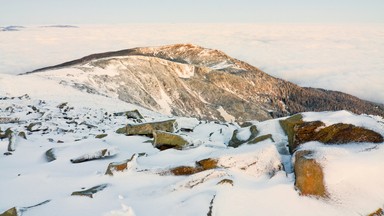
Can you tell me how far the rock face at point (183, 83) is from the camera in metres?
68.5

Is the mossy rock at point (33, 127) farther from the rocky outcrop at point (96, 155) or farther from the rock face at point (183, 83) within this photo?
the rock face at point (183, 83)

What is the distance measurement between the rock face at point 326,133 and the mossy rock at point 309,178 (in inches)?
69.4

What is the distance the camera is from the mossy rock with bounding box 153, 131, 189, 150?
12.9 m

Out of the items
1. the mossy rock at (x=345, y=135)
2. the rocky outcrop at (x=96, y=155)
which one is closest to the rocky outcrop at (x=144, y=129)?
the rocky outcrop at (x=96, y=155)

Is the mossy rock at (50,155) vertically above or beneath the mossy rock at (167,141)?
beneath

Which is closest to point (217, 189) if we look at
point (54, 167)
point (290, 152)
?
point (290, 152)

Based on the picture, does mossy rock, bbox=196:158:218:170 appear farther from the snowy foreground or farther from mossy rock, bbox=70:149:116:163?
mossy rock, bbox=70:149:116:163

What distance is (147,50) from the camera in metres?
131

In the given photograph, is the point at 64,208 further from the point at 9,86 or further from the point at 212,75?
the point at 212,75

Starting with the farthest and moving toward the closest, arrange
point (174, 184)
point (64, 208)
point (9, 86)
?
point (9, 86) < point (174, 184) < point (64, 208)

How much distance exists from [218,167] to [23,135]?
382 inches

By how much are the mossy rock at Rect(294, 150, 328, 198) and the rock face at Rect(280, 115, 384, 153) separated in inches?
69.4

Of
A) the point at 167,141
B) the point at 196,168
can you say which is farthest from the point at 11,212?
the point at 167,141

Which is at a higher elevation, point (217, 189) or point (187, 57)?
point (217, 189)
